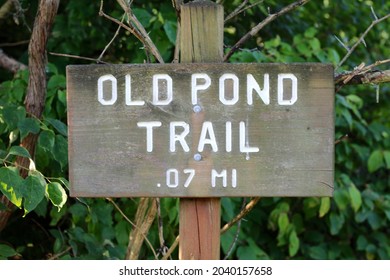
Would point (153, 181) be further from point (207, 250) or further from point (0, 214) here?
point (0, 214)

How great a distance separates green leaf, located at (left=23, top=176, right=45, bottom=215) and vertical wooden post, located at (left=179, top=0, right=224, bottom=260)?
353mm

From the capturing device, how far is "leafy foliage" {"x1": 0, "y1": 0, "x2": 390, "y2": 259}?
7.51ft

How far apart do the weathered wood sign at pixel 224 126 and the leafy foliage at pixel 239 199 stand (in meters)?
0.42

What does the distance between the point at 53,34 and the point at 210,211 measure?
156cm

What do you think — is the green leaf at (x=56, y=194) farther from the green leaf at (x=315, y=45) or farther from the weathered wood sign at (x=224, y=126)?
the green leaf at (x=315, y=45)

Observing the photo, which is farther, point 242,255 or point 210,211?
point 242,255

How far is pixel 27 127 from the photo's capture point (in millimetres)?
1954

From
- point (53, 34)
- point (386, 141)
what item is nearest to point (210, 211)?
point (53, 34)

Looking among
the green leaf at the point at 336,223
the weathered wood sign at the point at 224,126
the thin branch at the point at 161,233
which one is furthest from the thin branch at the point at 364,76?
the green leaf at the point at 336,223

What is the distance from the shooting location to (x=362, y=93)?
3459 mm

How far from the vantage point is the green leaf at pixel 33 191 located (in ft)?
5.38

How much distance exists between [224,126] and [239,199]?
128 centimetres

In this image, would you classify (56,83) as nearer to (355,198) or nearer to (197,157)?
(197,157)

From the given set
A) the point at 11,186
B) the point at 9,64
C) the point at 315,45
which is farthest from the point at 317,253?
the point at 11,186
